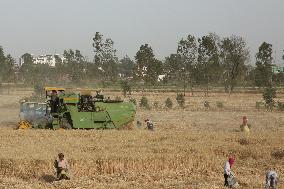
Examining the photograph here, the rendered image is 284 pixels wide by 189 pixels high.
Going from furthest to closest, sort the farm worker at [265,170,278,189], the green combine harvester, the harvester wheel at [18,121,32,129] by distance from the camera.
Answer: the harvester wheel at [18,121,32,129]
the green combine harvester
the farm worker at [265,170,278,189]

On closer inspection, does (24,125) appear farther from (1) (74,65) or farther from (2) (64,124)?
(1) (74,65)

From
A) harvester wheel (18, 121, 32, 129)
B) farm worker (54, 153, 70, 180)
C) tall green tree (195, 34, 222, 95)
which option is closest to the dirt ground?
farm worker (54, 153, 70, 180)

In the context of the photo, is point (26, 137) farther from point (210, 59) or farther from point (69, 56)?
point (69, 56)

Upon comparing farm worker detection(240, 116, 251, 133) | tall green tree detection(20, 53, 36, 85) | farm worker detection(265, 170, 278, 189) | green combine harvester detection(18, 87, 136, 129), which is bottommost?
farm worker detection(265, 170, 278, 189)

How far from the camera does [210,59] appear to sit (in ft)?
240

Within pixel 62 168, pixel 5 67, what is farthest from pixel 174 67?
pixel 62 168

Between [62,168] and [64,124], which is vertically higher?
[64,124]

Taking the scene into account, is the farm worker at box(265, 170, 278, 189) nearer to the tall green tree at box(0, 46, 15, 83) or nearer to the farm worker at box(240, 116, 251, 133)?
the farm worker at box(240, 116, 251, 133)

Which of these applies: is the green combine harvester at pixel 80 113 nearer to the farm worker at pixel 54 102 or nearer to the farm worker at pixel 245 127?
the farm worker at pixel 54 102

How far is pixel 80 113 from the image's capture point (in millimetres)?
23766

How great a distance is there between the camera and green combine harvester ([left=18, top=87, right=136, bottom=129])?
78.0 ft

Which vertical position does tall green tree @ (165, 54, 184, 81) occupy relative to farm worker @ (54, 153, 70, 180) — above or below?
above

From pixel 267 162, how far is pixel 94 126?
9.28 m

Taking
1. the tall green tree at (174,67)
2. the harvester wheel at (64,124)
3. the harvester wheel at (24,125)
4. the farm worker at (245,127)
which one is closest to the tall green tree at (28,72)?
the tall green tree at (174,67)
